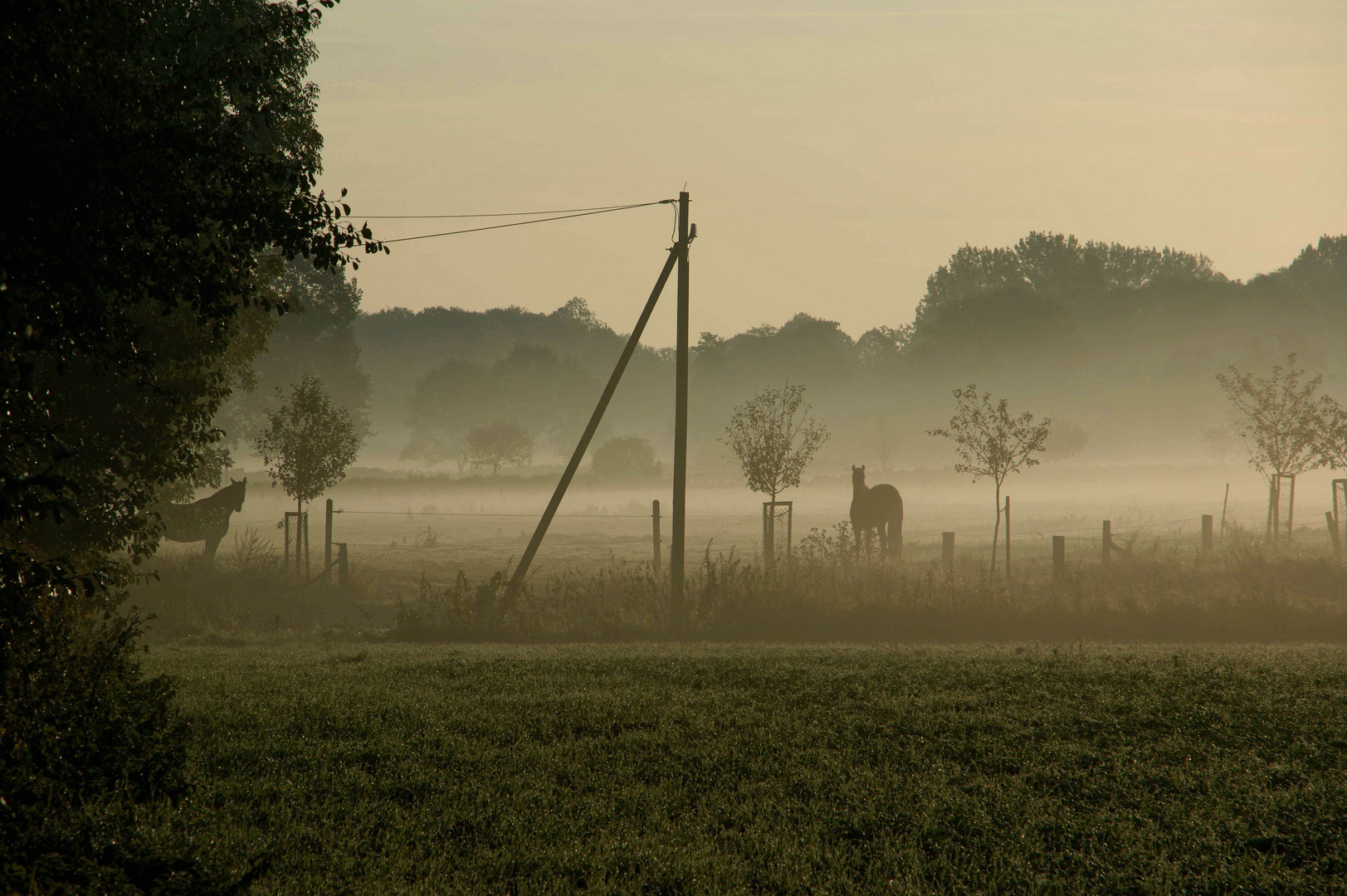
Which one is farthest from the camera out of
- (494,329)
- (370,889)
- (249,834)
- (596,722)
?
(494,329)

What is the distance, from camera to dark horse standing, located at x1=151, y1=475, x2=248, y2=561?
20938 millimetres

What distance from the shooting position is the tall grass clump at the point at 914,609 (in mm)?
13992

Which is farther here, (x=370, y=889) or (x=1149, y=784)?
(x=1149, y=784)

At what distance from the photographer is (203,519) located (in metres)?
21.5

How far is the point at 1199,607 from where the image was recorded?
14.3m

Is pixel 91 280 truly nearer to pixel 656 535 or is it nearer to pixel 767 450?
pixel 656 535

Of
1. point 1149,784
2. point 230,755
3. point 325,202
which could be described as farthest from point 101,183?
point 1149,784

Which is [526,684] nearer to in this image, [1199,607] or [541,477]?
[1199,607]

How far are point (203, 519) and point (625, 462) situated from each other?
138 ft

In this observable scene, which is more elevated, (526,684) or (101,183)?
(101,183)

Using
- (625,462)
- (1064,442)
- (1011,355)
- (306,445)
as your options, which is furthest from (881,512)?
(1011,355)

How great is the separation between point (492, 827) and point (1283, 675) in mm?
7773

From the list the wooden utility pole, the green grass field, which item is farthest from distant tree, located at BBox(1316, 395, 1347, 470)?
the wooden utility pole

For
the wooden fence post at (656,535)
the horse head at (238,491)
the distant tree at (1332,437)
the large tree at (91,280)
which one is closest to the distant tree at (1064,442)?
the distant tree at (1332,437)
